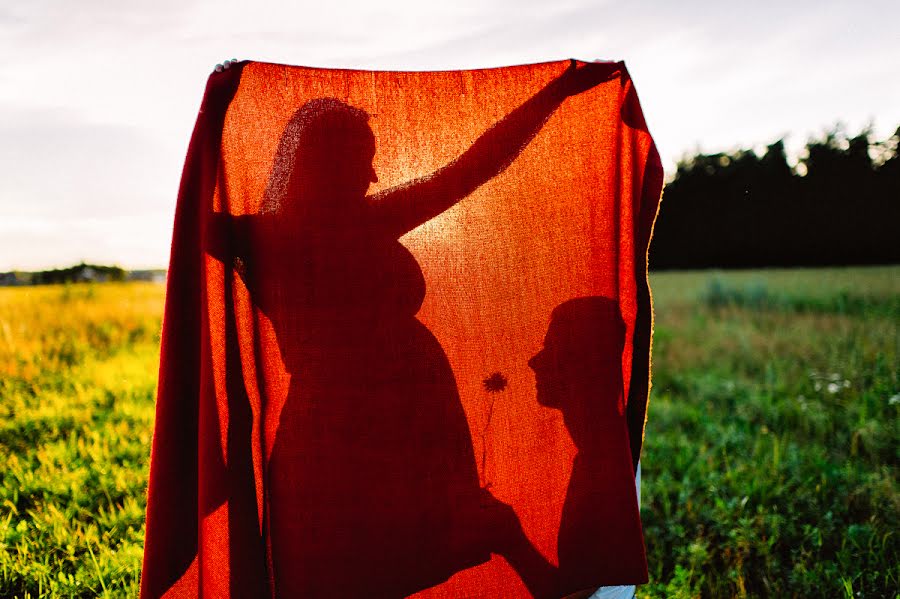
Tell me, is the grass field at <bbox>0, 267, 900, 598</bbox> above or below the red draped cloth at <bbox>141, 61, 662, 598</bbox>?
below

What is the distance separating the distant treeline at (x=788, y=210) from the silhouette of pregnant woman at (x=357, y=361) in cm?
1630

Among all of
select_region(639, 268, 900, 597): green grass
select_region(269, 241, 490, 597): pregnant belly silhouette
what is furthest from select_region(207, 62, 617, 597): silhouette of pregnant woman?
select_region(639, 268, 900, 597): green grass

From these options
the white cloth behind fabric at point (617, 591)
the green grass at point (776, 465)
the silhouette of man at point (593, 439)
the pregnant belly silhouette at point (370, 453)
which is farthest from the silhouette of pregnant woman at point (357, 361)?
the green grass at point (776, 465)

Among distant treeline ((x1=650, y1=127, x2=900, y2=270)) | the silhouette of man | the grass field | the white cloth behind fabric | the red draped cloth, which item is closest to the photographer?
the red draped cloth

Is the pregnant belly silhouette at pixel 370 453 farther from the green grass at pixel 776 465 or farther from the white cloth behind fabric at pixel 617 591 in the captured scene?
the green grass at pixel 776 465

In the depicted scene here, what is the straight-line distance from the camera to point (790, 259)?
23719 millimetres

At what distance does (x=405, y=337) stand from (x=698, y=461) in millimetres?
2686

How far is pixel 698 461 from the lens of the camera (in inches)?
129

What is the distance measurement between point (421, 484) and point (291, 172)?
2.98 feet

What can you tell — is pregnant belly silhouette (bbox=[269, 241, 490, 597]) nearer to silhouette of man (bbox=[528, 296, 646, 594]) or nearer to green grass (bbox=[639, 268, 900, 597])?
silhouette of man (bbox=[528, 296, 646, 594])

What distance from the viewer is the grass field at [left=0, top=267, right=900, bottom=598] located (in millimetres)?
2195

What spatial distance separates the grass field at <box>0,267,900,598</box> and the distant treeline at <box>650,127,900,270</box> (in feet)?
39.8

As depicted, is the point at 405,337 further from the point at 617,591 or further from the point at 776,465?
the point at 776,465

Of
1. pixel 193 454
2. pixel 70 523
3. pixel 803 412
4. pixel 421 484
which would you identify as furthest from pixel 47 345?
pixel 803 412
